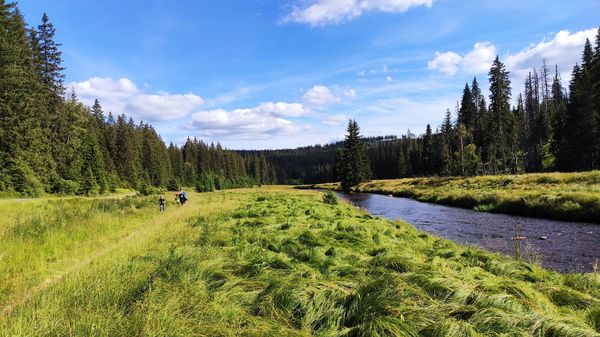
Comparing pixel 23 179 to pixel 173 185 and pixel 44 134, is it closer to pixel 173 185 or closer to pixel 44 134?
pixel 44 134

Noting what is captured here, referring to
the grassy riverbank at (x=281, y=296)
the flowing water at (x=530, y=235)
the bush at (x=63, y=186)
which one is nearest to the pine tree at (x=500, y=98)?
the flowing water at (x=530, y=235)

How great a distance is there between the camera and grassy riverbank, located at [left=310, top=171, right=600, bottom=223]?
19969 mm

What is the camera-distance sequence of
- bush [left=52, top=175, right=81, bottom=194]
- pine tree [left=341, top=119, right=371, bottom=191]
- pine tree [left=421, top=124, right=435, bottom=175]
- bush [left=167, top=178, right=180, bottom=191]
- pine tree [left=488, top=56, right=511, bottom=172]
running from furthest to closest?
pine tree [left=421, top=124, right=435, bottom=175] → bush [left=167, top=178, right=180, bottom=191] → pine tree [left=341, top=119, right=371, bottom=191] → pine tree [left=488, top=56, right=511, bottom=172] → bush [left=52, top=175, right=81, bottom=194]

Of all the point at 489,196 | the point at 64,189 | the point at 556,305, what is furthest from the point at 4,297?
the point at 64,189

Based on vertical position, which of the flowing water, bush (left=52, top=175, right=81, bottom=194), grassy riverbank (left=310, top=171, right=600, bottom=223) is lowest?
the flowing water

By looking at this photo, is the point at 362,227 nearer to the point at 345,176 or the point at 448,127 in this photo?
the point at 345,176

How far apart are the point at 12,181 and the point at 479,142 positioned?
7640 cm

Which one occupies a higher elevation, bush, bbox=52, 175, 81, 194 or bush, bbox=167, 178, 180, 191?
bush, bbox=52, 175, 81, 194

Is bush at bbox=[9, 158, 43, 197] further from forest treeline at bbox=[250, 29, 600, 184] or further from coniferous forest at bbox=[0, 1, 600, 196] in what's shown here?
forest treeline at bbox=[250, 29, 600, 184]

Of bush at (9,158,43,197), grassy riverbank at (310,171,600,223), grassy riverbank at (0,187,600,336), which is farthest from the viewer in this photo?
bush at (9,158,43,197)

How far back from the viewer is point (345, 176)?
66062 mm

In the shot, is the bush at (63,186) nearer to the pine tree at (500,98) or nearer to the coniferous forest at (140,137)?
the coniferous forest at (140,137)

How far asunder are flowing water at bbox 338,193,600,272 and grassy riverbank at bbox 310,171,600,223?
4.54 ft

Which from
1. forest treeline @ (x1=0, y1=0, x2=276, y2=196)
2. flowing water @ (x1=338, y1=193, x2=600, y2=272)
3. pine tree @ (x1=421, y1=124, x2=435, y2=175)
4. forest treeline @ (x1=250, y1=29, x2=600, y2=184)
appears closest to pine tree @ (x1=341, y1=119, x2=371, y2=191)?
forest treeline @ (x1=250, y1=29, x2=600, y2=184)
